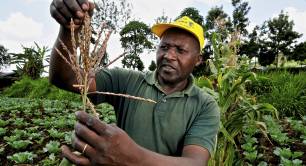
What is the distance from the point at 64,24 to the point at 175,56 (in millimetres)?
932

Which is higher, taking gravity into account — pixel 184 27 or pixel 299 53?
pixel 299 53

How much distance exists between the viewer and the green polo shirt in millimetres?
2086

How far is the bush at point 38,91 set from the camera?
13.2 m

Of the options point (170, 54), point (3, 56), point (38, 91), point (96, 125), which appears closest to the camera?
point (96, 125)

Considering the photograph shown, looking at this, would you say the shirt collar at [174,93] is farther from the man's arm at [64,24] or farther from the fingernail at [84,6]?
the fingernail at [84,6]

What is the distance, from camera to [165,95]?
2.26 metres

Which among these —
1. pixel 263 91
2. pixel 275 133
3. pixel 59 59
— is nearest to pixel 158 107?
pixel 59 59

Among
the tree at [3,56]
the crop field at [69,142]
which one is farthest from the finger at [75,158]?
the tree at [3,56]

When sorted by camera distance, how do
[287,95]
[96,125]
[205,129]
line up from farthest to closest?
[287,95] → [205,129] → [96,125]

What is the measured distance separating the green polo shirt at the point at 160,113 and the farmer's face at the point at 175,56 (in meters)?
0.08

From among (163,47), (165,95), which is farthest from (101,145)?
(163,47)

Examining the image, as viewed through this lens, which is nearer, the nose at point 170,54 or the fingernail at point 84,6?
the fingernail at point 84,6

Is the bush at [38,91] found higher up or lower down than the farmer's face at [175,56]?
lower down

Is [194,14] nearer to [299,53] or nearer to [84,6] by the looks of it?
[299,53]
